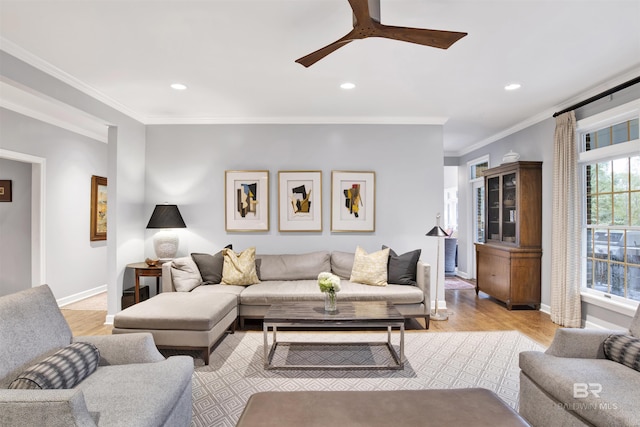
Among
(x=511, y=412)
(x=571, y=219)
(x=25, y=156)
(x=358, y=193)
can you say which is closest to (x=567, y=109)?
(x=571, y=219)

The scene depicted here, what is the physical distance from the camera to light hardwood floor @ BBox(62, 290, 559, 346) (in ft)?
12.6

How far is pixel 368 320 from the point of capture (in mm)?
2826

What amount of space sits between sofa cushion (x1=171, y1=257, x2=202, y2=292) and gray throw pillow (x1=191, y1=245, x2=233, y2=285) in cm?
10

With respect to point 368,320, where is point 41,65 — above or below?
above

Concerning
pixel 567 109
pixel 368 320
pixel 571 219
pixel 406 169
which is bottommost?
pixel 368 320

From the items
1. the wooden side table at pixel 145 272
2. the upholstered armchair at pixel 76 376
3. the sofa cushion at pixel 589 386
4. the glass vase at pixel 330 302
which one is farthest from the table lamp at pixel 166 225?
the sofa cushion at pixel 589 386

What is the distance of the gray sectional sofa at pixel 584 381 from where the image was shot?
1.55 meters

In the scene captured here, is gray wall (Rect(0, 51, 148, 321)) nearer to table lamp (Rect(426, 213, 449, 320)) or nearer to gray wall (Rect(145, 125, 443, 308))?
gray wall (Rect(145, 125, 443, 308))

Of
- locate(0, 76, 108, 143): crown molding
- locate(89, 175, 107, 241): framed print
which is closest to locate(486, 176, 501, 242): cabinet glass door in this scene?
locate(0, 76, 108, 143): crown molding

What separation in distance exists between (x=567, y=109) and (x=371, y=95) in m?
2.36

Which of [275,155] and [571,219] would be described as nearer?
[571,219]

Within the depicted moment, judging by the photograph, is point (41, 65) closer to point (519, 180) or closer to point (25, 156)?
point (25, 156)

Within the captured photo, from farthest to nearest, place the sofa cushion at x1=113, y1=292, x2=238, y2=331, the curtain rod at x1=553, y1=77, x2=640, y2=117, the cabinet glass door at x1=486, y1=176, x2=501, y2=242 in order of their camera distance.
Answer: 1. the cabinet glass door at x1=486, y1=176, x2=501, y2=242
2. the curtain rod at x1=553, y1=77, x2=640, y2=117
3. the sofa cushion at x1=113, y1=292, x2=238, y2=331

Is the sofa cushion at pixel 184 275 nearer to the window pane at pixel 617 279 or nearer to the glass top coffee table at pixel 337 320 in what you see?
the glass top coffee table at pixel 337 320
